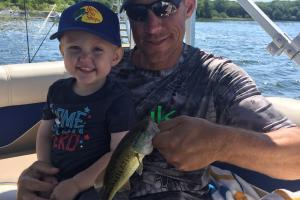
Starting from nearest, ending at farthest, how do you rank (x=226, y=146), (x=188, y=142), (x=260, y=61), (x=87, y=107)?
(x=188, y=142) → (x=226, y=146) → (x=87, y=107) → (x=260, y=61)

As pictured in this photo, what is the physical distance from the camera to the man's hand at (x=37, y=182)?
2438 mm

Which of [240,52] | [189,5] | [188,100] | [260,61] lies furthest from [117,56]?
[240,52]

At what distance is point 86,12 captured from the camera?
2523 millimetres

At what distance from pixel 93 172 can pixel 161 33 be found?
0.86 metres

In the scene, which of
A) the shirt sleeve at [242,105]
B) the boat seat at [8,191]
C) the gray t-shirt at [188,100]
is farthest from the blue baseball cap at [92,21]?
the boat seat at [8,191]

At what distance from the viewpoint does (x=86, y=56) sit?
2387 mm

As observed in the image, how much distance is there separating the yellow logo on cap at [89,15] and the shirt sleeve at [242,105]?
2.27ft

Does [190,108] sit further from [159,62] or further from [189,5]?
[189,5]

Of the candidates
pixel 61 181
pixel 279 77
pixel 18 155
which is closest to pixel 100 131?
pixel 61 181

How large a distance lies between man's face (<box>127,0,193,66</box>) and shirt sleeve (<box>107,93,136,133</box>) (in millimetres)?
348

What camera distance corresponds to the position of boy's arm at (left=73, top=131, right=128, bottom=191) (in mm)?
2307

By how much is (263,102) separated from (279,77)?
37.2ft

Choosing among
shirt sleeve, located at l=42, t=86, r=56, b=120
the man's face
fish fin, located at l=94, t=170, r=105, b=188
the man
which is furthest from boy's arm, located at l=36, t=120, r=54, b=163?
the man's face

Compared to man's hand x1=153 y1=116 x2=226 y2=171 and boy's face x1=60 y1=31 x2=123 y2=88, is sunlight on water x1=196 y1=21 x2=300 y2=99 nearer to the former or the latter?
boy's face x1=60 y1=31 x2=123 y2=88
